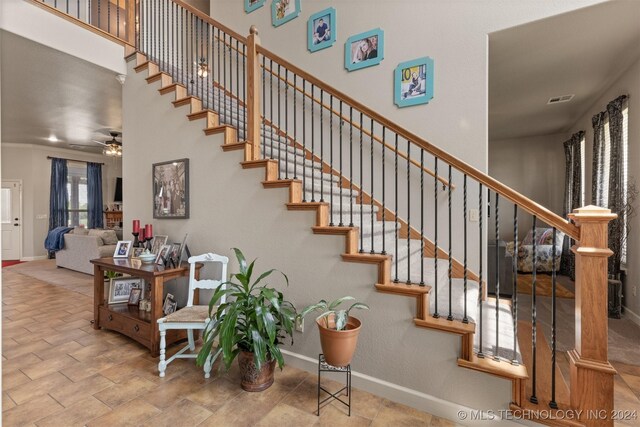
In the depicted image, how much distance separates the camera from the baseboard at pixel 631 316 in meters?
3.43

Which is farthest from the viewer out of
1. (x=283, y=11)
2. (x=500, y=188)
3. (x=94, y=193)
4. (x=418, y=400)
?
(x=94, y=193)

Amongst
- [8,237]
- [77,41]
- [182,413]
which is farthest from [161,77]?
[8,237]

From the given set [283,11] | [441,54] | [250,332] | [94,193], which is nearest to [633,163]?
[441,54]

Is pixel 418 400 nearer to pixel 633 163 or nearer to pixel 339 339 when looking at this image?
pixel 339 339

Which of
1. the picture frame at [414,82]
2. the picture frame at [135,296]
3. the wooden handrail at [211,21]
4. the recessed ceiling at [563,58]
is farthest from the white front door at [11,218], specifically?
the recessed ceiling at [563,58]

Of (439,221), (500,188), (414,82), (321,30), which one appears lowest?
(439,221)

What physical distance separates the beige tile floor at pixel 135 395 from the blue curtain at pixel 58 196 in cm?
627

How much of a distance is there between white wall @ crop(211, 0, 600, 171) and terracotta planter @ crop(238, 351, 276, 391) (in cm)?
257

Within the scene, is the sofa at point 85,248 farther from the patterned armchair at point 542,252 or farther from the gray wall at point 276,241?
the patterned armchair at point 542,252

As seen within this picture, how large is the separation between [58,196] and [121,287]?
6.76 metres

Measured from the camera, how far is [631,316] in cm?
357

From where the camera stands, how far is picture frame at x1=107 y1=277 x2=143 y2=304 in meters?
3.29

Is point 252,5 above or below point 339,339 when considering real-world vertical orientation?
above

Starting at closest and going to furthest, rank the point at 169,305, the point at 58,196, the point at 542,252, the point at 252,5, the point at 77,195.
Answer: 1. the point at 169,305
2. the point at 252,5
3. the point at 542,252
4. the point at 58,196
5. the point at 77,195
